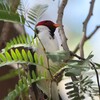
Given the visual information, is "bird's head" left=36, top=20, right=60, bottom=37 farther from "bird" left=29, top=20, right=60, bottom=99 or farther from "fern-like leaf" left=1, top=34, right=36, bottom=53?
"fern-like leaf" left=1, top=34, right=36, bottom=53

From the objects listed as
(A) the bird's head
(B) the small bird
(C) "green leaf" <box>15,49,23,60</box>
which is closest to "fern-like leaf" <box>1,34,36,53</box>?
(C) "green leaf" <box>15,49,23,60</box>

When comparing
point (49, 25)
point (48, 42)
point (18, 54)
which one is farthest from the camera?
point (49, 25)

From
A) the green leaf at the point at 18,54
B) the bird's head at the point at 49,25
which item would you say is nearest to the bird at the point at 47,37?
the bird's head at the point at 49,25

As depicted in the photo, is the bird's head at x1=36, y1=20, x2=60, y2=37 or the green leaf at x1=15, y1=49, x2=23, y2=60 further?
the bird's head at x1=36, y1=20, x2=60, y2=37

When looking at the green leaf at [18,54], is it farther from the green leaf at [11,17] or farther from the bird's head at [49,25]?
the bird's head at [49,25]

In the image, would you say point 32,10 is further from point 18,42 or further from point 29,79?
point 29,79

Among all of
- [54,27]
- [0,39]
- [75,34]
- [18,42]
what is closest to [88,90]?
[18,42]

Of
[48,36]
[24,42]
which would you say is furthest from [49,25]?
[24,42]

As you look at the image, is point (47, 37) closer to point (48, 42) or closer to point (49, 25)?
point (48, 42)

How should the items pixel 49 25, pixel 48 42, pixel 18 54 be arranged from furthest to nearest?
pixel 49 25 → pixel 48 42 → pixel 18 54

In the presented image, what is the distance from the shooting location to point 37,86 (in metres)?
0.92

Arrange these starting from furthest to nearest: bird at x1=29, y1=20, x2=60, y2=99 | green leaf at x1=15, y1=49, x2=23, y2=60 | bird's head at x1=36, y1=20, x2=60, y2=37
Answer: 1. bird's head at x1=36, y1=20, x2=60, y2=37
2. bird at x1=29, y1=20, x2=60, y2=99
3. green leaf at x1=15, y1=49, x2=23, y2=60

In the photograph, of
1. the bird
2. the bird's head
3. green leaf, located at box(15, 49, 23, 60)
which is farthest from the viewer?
the bird's head

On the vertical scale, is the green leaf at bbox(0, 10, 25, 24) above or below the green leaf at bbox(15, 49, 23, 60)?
above
